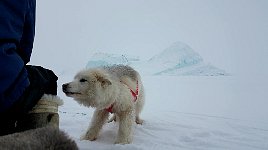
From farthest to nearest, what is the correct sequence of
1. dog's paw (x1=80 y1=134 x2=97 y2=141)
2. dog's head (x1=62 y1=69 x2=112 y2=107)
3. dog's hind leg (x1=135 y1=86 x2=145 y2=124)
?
dog's hind leg (x1=135 y1=86 x2=145 y2=124) < dog's paw (x1=80 y1=134 x2=97 y2=141) < dog's head (x1=62 y1=69 x2=112 y2=107)

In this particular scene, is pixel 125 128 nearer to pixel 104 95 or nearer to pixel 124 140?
pixel 124 140

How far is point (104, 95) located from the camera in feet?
6.89

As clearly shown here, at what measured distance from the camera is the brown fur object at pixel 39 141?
73 centimetres

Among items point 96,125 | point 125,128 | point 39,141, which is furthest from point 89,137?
point 39,141

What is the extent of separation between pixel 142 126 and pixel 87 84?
30.0 inches

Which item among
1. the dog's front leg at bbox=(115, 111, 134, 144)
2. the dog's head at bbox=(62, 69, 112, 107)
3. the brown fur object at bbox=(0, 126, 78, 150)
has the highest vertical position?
the dog's head at bbox=(62, 69, 112, 107)

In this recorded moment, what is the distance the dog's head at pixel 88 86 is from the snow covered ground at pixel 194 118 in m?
0.23

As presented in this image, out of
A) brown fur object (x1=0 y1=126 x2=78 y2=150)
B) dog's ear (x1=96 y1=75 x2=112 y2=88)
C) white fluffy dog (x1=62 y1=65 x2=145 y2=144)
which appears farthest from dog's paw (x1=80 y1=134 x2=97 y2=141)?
brown fur object (x1=0 y1=126 x2=78 y2=150)

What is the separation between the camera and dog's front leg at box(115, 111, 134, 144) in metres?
2.11

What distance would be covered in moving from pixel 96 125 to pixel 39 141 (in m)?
1.52

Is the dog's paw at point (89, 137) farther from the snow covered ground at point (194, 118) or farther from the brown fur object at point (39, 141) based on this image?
the brown fur object at point (39, 141)

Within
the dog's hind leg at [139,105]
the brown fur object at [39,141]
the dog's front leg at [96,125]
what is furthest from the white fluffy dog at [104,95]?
the brown fur object at [39,141]

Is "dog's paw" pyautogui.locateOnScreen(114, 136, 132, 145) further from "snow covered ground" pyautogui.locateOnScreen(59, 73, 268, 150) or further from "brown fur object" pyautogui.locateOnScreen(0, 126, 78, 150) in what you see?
"brown fur object" pyautogui.locateOnScreen(0, 126, 78, 150)

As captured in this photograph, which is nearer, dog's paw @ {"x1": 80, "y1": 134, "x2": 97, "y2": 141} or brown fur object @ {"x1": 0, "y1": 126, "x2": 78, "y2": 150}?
brown fur object @ {"x1": 0, "y1": 126, "x2": 78, "y2": 150}
